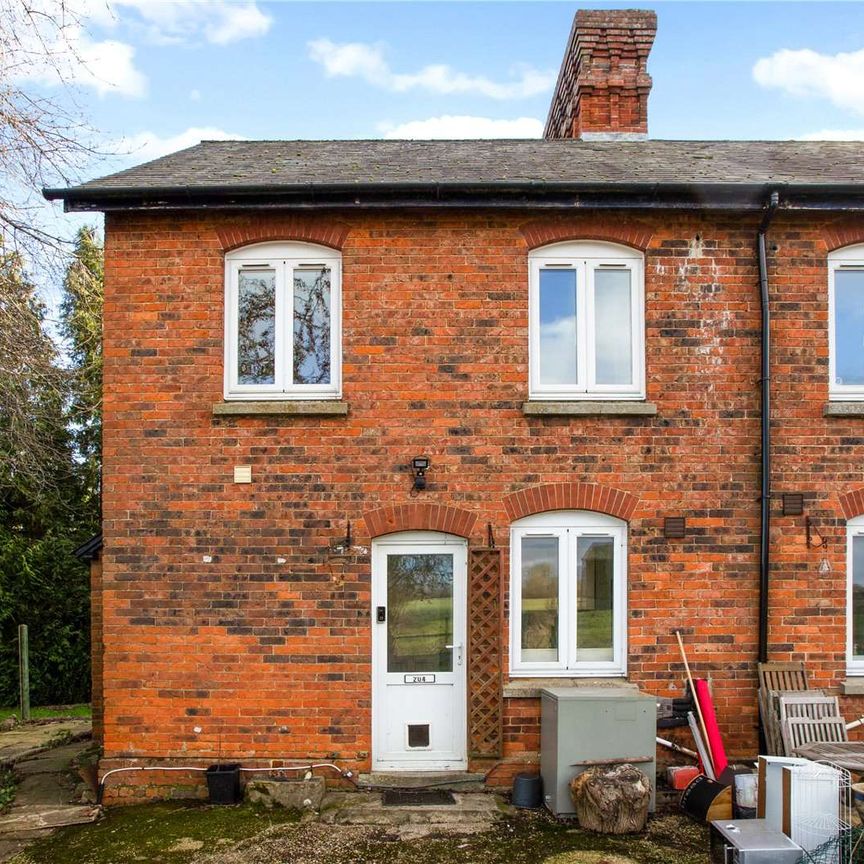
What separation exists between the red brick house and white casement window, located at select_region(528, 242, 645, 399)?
0.03 m

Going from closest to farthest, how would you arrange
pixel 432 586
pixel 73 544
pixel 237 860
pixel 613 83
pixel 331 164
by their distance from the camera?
pixel 237 860, pixel 432 586, pixel 331 164, pixel 613 83, pixel 73 544

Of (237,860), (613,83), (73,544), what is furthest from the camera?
(73,544)

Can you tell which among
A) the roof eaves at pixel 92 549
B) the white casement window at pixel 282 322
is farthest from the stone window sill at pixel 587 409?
the roof eaves at pixel 92 549

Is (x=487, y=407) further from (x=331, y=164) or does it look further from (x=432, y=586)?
(x=331, y=164)

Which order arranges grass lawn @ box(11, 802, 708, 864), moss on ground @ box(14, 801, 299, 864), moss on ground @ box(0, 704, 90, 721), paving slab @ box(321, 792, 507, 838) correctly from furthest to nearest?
moss on ground @ box(0, 704, 90, 721)
paving slab @ box(321, 792, 507, 838)
moss on ground @ box(14, 801, 299, 864)
grass lawn @ box(11, 802, 708, 864)

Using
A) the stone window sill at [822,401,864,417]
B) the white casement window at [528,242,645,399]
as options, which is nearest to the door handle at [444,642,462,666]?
the white casement window at [528,242,645,399]

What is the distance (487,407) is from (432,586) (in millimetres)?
1908

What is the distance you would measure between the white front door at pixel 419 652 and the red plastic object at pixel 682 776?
1.99m

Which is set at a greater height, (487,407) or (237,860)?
(487,407)

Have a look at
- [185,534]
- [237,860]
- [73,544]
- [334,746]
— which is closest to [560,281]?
[185,534]

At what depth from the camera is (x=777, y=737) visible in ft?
25.9

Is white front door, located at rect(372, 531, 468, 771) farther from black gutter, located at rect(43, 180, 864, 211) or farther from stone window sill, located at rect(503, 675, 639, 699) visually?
black gutter, located at rect(43, 180, 864, 211)

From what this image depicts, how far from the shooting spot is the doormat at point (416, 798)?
774cm

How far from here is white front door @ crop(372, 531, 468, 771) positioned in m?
8.34
